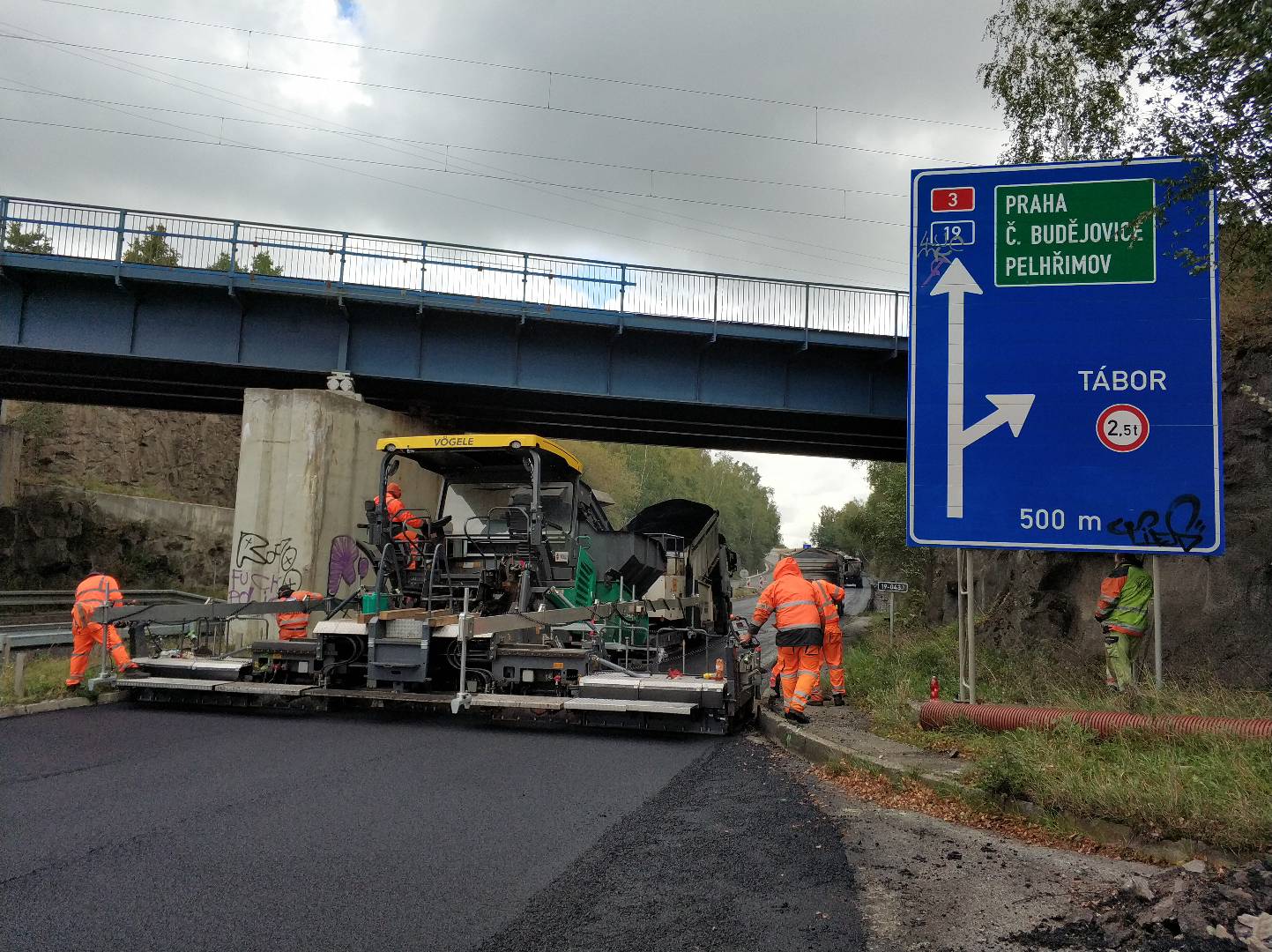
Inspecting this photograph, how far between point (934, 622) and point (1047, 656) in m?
9.73

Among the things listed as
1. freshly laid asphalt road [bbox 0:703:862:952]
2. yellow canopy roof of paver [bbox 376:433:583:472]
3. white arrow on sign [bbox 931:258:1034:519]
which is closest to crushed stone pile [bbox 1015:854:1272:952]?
freshly laid asphalt road [bbox 0:703:862:952]

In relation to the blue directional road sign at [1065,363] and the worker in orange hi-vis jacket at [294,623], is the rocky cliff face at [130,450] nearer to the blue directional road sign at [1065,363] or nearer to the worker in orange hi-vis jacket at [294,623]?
the worker in orange hi-vis jacket at [294,623]

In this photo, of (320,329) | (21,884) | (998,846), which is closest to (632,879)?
(998,846)

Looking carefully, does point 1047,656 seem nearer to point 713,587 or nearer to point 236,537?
point 713,587

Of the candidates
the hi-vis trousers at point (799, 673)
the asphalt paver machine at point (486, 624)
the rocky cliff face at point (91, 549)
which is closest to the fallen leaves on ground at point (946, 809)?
the hi-vis trousers at point (799, 673)

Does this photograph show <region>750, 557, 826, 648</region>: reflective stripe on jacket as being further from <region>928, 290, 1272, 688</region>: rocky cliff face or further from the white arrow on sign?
<region>928, 290, 1272, 688</region>: rocky cliff face

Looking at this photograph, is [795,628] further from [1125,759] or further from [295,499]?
[295,499]

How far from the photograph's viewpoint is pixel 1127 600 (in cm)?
852

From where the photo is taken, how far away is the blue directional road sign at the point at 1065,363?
735cm

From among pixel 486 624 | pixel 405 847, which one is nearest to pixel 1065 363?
pixel 486 624

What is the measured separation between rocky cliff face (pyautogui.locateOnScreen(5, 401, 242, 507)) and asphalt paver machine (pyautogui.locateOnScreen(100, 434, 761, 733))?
25.7 meters

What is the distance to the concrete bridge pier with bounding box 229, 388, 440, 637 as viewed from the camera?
17469 millimetres

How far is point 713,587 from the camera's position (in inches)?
812

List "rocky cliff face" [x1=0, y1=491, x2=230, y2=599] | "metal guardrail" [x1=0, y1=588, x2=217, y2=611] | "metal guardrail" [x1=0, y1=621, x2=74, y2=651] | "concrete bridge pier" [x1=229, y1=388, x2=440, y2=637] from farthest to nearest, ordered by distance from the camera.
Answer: "rocky cliff face" [x1=0, y1=491, x2=230, y2=599] < "metal guardrail" [x1=0, y1=588, x2=217, y2=611] < "concrete bridge pier" [x1=229, y1=388, x2=440, y2=637] < "metal guardrail" [x1=0, y1=621, x2=74, y2=651]
